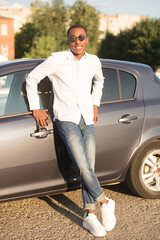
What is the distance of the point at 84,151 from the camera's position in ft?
10.6

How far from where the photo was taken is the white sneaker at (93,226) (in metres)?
3.18

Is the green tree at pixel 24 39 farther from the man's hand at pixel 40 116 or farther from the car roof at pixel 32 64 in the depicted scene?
the man's hand at pixel 40 116

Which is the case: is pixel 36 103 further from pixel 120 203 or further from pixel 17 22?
pixel 17 22

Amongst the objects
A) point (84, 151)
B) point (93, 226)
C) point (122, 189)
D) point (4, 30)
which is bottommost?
point (4, 30)

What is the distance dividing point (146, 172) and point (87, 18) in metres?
71.9

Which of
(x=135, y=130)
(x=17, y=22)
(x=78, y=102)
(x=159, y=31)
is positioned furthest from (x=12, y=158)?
(x=17, y=22)

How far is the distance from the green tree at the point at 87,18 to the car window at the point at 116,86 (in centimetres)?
6758

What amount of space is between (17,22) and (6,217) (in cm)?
9363

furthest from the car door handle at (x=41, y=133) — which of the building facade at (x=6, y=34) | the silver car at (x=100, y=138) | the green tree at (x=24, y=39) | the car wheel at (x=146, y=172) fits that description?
the green tree at (x=24, y=39)

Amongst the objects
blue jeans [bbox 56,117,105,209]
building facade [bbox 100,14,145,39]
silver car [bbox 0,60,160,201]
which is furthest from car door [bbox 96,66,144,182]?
building facade [bbox 100,14,145,39]

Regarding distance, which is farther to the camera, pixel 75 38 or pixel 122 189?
pixel 122 189

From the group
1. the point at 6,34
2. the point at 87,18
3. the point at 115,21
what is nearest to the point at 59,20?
the point at 87,18

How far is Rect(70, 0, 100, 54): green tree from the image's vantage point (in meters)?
71.4

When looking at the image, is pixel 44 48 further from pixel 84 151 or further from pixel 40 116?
pixel 84 151
